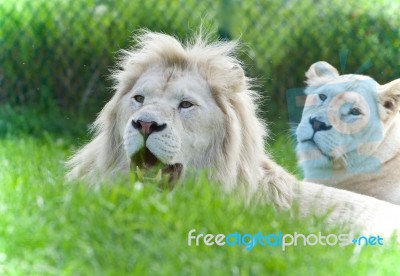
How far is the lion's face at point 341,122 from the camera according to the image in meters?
4.13

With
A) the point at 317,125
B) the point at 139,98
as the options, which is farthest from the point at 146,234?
the point at 317,125

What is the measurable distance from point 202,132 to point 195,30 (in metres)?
1.69

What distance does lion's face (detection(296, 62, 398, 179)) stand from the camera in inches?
163

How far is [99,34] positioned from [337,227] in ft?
7.55

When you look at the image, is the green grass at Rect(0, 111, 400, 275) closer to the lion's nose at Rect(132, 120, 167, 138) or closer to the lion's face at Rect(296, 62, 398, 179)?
the lion's nose at Rect(132, 120, 167, 138)

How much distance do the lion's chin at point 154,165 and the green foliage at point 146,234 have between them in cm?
9

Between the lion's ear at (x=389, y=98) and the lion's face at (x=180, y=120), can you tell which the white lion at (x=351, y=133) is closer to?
the lion's ear at (x=389, y=98)

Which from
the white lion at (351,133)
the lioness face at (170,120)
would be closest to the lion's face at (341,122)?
the white lion at (351,133)

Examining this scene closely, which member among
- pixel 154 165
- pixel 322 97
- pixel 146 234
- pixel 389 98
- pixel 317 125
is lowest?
pixel 146 234

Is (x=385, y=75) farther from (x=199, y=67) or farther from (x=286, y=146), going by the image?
(x=199, y=67)

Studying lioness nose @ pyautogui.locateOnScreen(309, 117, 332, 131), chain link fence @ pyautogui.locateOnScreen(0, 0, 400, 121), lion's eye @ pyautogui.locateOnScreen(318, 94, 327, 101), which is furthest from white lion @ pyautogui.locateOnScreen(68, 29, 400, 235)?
chain link fence @ pyautogui.locateOnScreen(0, 0, 400, 121)

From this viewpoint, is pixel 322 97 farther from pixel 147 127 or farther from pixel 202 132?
pixel 147 127

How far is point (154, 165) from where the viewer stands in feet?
10.9

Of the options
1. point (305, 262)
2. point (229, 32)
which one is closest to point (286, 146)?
point (229, 32)
